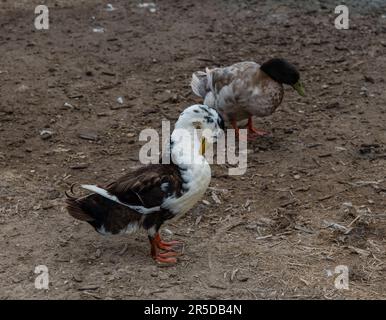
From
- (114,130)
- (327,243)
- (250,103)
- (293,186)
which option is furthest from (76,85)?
(327,243)

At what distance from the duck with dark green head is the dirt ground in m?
0.36

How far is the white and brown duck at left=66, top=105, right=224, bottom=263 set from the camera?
532 centimetres

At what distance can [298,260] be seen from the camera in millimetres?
5430

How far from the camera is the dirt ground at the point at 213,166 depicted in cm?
529

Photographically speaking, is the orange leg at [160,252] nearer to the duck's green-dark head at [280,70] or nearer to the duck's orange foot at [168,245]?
the duck's orange foot at [168,245]

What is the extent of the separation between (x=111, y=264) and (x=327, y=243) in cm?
166

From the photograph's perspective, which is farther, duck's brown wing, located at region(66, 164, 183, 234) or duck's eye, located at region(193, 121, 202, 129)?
duck's eye, located at region(193, 121, 202, 129)

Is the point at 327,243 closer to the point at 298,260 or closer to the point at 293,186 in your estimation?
the point at 298,260

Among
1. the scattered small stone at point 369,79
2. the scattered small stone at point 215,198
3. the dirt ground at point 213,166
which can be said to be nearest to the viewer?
Result: the dirt ground at point 213,166

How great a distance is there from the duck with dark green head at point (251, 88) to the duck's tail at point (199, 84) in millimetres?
186

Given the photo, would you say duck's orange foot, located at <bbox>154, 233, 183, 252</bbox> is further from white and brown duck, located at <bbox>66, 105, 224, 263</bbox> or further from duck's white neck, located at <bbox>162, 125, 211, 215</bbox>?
duck's white neck, located at <bbox>162, 125, 211, 215</bbox>

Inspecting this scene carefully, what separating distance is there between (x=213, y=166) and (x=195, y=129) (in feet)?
4.96

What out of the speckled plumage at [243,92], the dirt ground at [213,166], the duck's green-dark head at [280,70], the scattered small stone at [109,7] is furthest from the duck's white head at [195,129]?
the scattered small stone at [109,7]

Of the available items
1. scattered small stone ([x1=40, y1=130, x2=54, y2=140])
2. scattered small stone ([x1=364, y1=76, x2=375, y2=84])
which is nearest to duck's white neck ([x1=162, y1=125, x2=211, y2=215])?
scattered small stone ([x1=40, y1=130, x2=54, y2=140])
